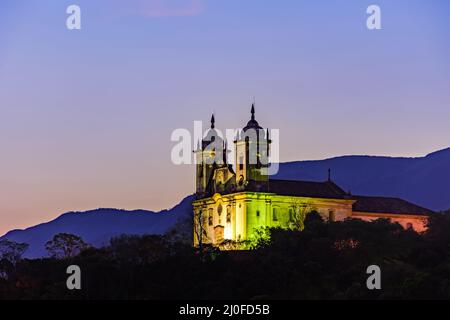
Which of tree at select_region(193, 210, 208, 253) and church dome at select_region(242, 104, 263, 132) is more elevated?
church dome at select_region(242, 104, 263, 132)

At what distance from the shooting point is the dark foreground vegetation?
364 feet

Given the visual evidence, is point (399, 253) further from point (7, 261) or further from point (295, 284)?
point (7, 261)

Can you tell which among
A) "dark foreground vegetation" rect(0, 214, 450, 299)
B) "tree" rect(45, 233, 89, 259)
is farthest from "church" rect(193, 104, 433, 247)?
"tree" rect(45, 233, 89, 259)

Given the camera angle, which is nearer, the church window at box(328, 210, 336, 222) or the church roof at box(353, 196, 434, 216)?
the church window at box(328, 210, 336, 222)

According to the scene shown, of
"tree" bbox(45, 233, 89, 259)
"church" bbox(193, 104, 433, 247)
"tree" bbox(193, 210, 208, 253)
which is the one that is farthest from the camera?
"tree" bbox(45, 233, 89, 259)

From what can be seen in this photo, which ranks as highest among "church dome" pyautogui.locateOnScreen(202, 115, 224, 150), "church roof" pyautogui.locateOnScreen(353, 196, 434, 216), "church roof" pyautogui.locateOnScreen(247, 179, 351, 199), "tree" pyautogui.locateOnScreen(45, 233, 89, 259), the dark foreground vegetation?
"church dome" pyautogui.locateOnScreen(202, 115, 224, 150)

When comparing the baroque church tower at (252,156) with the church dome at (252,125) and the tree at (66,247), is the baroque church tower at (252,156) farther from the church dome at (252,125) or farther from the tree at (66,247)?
the tree at (66,247)

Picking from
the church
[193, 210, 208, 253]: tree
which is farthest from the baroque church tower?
Result: [193, 210, 208, 253]: tree

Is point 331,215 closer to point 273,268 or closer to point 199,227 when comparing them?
point 199,227

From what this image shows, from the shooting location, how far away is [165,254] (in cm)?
12950

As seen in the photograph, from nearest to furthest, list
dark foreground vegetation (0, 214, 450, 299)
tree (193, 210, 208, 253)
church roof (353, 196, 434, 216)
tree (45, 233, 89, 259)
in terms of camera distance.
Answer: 1. dark foreground vegetation (0, 214, 450, 299)
2. tree (193, 210, 208, 253)
3. church roof (353, 196, 434, 216)
4. tree (45, 233, 89, 259)


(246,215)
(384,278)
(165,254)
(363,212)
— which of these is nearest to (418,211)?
(363,212)

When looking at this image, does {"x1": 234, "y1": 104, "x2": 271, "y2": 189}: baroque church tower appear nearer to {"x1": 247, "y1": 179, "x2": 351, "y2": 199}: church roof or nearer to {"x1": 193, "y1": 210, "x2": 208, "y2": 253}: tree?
{"x1": 247, "y1": 179, "x2": 351, "y2": 199}: church roof

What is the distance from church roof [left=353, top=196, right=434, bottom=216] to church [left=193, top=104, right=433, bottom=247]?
0.10 m
